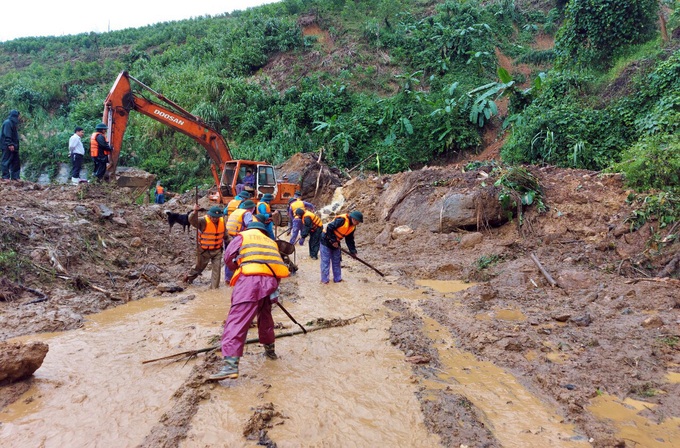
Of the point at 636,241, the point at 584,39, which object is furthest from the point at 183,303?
the point at 584,39

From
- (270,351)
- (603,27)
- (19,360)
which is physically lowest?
(270,351)

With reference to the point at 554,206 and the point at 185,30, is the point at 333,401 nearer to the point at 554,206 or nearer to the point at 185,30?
the point at 554,206

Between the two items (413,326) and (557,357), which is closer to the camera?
(557,357)

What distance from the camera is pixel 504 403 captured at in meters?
3.76

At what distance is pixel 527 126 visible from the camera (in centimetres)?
1295

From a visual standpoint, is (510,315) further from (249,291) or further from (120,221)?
(120,221)

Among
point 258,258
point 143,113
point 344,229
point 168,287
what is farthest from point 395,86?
point 258,258

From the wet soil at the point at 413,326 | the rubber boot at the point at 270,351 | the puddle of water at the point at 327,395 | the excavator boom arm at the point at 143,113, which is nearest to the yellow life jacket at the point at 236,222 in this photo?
the wet soil at the point at 413,326

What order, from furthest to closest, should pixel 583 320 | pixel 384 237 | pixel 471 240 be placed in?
pixel 384 237 < pixel 471 240 < pixel 583 320

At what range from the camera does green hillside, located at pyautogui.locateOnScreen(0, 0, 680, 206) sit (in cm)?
1202

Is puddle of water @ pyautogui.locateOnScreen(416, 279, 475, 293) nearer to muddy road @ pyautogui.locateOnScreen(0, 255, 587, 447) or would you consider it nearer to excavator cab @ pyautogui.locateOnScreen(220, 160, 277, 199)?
muddy road @ pyautogui.locateOnScreen(0, 255, 587, 447)

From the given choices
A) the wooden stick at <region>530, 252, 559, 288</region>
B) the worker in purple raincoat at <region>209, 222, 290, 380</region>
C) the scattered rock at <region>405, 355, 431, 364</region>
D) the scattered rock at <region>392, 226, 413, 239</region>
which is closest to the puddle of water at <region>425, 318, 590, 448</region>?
the scattered rock at <region>405, 355, 431, 364</region>

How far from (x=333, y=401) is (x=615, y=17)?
15.7 metres

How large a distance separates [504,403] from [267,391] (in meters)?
2.05
